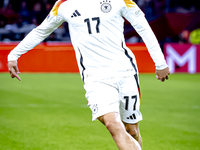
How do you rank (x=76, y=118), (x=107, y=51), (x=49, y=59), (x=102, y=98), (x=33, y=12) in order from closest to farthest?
(x=102, y=98), (x=107, y=51), (x=76, y=118), (x=49, y=59), (x=33, y=12)

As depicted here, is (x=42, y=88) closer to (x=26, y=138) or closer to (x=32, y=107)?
(x=32, y=107)

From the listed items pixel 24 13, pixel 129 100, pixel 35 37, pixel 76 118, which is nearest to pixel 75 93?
pixel 76 118

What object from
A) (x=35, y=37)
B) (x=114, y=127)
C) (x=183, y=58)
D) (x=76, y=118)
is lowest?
(x=183, y=58)

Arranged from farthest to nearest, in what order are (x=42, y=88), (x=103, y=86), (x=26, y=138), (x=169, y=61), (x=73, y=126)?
(x=169, y=61)
(x=42, y=88)
(x=73, y=126)
(x=26, y=138)
(x=103, y=86)

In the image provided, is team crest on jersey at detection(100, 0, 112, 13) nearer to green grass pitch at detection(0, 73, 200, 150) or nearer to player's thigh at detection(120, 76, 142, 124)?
player's thigh at detection(120, 76, 142, 124)

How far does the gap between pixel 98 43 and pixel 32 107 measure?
193 inches

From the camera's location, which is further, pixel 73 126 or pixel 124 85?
pixel 73 126

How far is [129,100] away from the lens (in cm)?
A: 332

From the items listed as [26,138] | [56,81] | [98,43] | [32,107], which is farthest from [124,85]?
[56,81]

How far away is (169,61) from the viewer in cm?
1475

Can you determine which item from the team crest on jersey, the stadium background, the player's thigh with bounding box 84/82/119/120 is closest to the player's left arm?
the team crest on jersey

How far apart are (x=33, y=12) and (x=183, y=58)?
29.4 ft

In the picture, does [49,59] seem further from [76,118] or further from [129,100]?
[129,100]

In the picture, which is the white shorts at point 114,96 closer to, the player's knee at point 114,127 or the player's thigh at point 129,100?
the player's thigh at point 129,100
